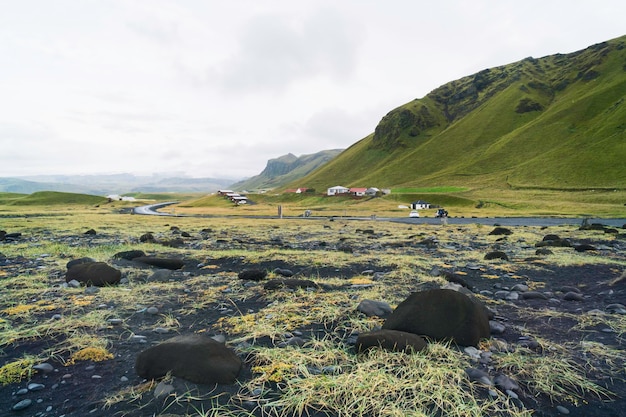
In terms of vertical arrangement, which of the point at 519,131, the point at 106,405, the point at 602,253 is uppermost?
the point at 519,131

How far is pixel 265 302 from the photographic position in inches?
337

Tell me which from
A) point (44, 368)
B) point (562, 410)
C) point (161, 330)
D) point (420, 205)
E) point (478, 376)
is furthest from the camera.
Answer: point (420, 205)

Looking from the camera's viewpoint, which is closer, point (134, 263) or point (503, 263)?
point (134, 263)

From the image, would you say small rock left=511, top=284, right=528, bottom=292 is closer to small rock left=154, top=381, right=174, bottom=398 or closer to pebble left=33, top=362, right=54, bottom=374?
small rock left=154, top=381, right=174, bottom=398

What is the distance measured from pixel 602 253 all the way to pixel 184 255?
20.9 meters

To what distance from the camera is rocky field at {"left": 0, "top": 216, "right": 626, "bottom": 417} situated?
4.12 m

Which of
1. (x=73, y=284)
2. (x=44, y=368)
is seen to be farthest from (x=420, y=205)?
(x=44, y=368)

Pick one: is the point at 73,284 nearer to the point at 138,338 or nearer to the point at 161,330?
the point at 161,330

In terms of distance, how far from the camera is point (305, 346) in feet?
19.0

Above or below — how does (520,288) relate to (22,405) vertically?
below

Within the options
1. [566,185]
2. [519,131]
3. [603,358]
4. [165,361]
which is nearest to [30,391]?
[165,361]

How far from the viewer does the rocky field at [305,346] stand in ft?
13.5

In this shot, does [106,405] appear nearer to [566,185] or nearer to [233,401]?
[233,401]

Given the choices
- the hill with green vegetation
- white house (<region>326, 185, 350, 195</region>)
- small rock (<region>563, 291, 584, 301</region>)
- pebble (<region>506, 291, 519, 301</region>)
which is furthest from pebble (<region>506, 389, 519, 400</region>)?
the hill with green vegetation
